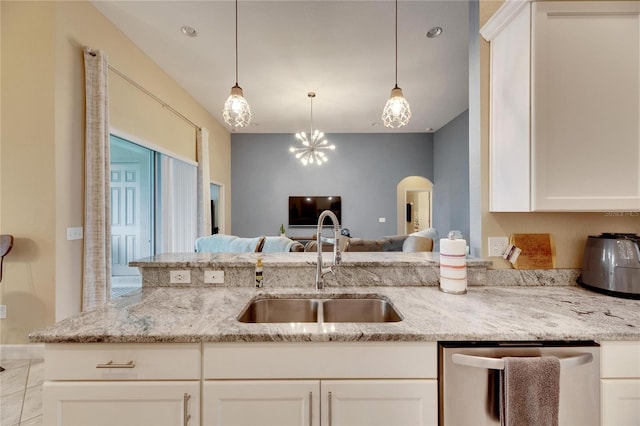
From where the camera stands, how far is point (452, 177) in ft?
18.2

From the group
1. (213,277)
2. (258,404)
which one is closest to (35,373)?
(213,277)

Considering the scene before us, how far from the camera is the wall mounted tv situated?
20.7 ft

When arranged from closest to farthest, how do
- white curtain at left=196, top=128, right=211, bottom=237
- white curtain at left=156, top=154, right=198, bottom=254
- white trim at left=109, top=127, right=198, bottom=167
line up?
white trim at left=109, top=127, right=198, bottom=167
white curtain at left=156, top=154, right=198, bottom=254
white curtain at left=196, top=128, right=211, bottom=237

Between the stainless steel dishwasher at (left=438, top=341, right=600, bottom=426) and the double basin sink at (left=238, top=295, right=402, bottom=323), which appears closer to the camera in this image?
the stainless steel dishwasher at (left=438, top=341, right=600, bottom=426)

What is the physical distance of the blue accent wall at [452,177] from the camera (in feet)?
A: 16.5

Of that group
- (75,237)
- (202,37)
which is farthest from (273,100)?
(75,237)

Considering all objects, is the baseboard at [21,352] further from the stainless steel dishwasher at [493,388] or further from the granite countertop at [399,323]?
the stainless steel dishwasher at [493,388]

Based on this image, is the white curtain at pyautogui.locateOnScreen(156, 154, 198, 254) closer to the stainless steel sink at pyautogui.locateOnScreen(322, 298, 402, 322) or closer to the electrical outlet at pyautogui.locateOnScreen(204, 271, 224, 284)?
the electrical outlet at pyautogui.locateOnScreen(204, 271, 224, 284)

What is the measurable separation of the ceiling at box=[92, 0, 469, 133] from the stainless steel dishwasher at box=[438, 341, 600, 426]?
9.07 ft

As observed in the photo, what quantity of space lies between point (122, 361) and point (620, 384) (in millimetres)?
1742

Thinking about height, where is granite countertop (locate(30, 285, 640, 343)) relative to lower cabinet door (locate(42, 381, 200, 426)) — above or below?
above

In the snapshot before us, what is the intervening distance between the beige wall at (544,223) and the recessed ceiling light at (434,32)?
1.33 meters

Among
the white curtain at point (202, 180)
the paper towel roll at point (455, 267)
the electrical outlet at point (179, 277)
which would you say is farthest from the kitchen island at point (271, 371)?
the white curtain at point (202, 180)

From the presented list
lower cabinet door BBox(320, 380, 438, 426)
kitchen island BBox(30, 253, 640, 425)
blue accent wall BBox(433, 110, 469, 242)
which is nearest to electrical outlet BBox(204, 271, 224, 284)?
kitchen island BBox(30, 253, 640, 425)
